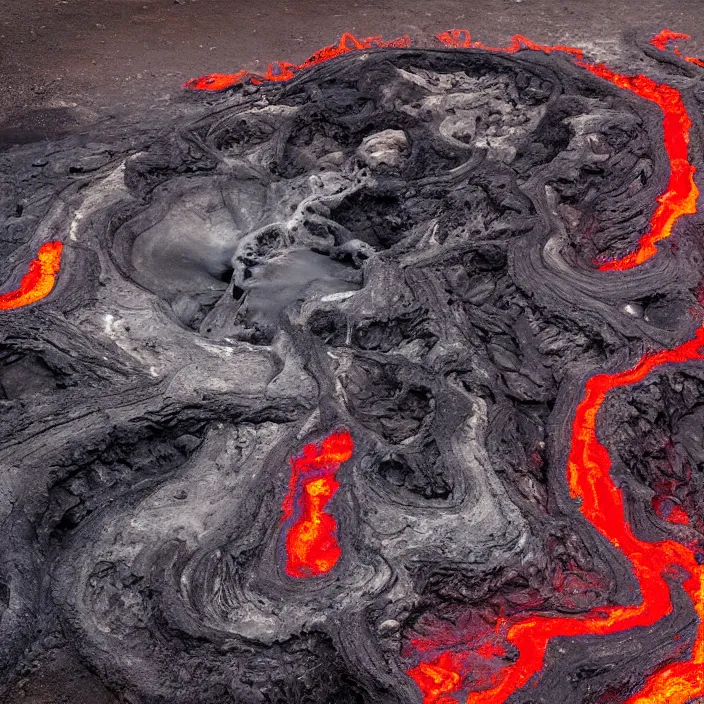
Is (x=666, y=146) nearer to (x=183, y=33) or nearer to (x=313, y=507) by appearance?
(x=313, y=507)

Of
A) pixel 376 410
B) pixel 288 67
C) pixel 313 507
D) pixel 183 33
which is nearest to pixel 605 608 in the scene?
pixel 313 507

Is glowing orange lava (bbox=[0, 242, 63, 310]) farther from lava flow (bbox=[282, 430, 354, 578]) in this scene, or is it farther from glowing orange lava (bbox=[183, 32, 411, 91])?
glowing orange lava (bbox=[183, 32, 411, 91])

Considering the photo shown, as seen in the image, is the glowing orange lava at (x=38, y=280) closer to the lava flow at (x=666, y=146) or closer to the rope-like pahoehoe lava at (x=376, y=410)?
the rope-like pahoehoe lava at (x=376, y=410)

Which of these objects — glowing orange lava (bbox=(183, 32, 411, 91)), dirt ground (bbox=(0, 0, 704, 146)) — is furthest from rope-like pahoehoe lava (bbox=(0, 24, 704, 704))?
dirt ground (bbox=(0, 0, 704, 146))

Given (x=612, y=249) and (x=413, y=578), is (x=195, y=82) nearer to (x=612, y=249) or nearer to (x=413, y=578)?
(x=612, y=249)

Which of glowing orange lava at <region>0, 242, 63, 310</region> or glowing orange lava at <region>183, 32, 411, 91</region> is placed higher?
glowing orange lava at <region>183, 32, 411, 91</region>

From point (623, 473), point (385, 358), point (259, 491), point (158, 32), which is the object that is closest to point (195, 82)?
point (158, 32)

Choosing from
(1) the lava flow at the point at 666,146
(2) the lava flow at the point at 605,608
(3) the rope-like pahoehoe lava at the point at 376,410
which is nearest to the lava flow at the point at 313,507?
(3) the rope-like pahoehoe lava at the point at 376,410
